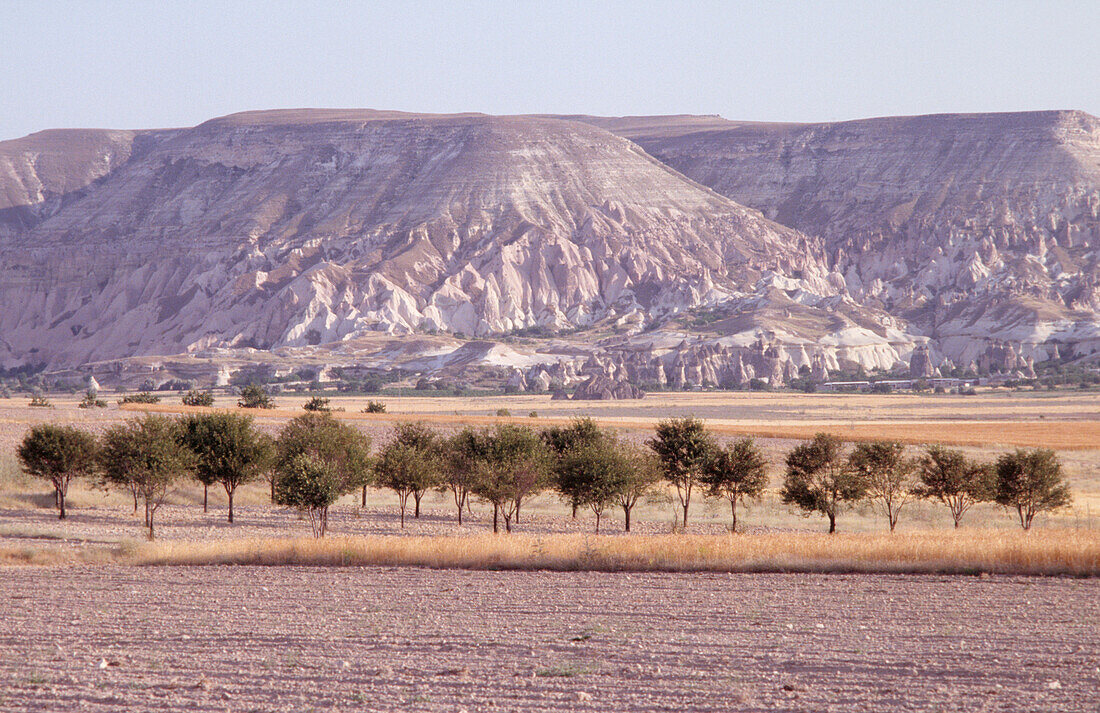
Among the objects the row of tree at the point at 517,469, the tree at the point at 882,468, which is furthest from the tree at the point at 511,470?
the tree at the point at 882,468

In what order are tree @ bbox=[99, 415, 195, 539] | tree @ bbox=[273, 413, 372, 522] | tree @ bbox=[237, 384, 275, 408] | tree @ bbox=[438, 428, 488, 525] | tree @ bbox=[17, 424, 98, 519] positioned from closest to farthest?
tree @ bbox=[99, 415, 195, 539] → tree @ bbox=[17, 424, 98, 519] → tree @ bbox=[273, 413, 372, 522] → tree @ bbox=[438, 428, 488, 525] → tree @ bbox=[237, 384, 275, 408]

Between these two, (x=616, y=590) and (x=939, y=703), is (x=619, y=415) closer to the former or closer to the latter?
(x=616, y=590)

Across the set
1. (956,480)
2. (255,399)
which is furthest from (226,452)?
(255,399)

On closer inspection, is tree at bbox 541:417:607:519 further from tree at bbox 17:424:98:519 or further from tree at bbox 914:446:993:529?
tree at bbox 17:424:98:519

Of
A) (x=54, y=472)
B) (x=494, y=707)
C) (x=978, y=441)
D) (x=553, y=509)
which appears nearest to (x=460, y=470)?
(x=553, y=509)

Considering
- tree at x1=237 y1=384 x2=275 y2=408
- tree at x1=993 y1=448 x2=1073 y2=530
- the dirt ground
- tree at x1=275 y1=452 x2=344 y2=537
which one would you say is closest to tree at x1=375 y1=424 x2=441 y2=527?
tree at x1=275 y1=452 x2=344 y2=537

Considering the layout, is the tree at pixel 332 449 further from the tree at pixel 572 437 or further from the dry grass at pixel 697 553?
the dry grass at pixel 697 553

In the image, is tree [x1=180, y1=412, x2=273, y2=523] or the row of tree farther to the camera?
tree [x1=180, y1=412, x2=273, y2=523]
